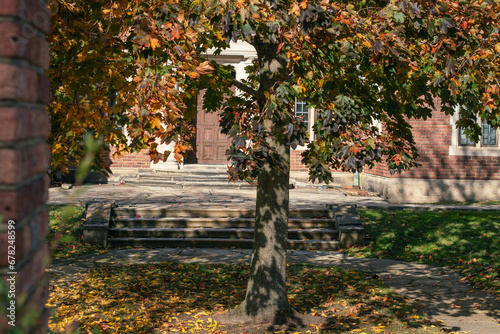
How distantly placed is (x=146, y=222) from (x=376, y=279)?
5.24 m

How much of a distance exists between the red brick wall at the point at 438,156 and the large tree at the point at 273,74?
31.2ft

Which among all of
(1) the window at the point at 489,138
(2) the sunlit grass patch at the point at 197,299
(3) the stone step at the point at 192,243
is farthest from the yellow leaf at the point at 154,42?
(1) the window at the point at 489,138

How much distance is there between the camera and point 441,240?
1042 cm

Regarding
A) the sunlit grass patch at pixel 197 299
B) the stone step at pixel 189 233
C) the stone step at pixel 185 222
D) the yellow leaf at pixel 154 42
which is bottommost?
the sunlit grass patch at pixel 197 299

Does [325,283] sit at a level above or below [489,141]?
below

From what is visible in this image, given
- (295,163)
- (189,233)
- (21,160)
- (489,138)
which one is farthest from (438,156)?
(21,160)

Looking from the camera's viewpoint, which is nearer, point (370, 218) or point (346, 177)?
point (370, 218)

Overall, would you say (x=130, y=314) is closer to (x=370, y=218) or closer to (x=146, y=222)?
(x=146, y=222)

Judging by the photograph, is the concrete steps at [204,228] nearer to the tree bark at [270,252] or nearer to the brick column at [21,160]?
the tree bark at [270,252]

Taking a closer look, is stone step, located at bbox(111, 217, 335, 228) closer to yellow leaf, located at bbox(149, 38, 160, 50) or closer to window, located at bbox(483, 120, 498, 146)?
yellow leaf, located at bbox(149, 38, 160, 50)

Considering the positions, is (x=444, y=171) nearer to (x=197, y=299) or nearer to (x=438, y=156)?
(x=438, y=156)

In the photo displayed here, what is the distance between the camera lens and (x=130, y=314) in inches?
249

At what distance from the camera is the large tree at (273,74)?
15.6 feet

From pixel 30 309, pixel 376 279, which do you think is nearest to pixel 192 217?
pixel 376 279
